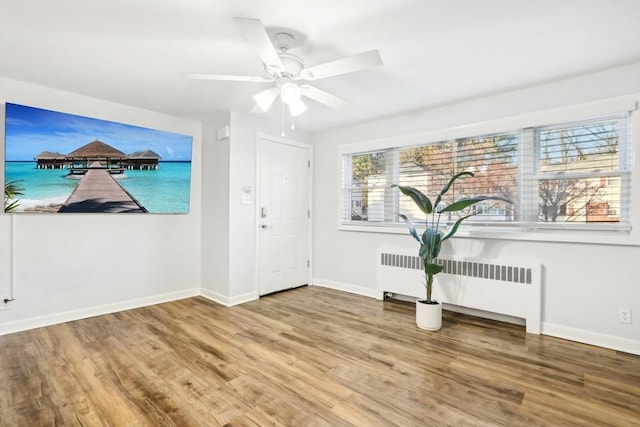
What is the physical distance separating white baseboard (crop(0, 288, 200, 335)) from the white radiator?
2675 mm

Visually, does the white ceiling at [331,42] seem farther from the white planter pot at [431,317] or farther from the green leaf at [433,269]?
the white planter pot at [431,317]

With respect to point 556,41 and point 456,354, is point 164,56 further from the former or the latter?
point 456,354

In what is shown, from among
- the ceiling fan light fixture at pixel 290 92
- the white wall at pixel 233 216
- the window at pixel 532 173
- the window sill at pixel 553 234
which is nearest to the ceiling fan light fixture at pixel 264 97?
the ceiling fan light fixture at pixel 290 92

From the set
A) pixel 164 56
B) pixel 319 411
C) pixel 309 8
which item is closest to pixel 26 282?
pixel 164 56

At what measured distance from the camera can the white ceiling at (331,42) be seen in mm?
1818

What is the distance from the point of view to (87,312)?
3.25m

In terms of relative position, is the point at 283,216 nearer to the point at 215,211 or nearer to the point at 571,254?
the point at 215,211

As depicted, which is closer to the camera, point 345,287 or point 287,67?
point 287,67

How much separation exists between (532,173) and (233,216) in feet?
10.5

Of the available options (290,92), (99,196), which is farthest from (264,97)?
(99,196)

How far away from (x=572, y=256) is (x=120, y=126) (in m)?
4.70

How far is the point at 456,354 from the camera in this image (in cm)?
245

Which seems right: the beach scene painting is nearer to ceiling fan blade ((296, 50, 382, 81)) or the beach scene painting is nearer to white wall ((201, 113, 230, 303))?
white wall ((201, 113, 230, 303))

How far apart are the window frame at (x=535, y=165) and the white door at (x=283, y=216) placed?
1282mm
